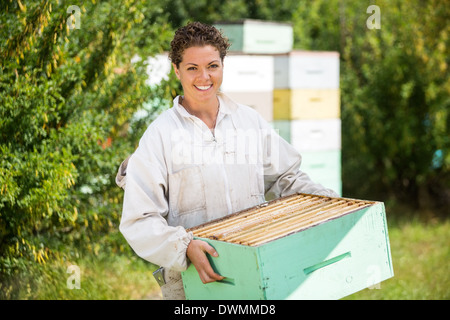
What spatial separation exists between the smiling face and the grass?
1.90 meters

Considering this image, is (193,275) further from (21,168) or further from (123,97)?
(123,97)

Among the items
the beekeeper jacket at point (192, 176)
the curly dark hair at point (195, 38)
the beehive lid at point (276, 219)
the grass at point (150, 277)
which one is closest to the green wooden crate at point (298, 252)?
the beehive lid at point (276, 219)

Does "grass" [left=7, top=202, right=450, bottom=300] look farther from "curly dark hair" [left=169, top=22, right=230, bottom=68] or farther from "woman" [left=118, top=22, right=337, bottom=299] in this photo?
"curly dark hair" [left=169, top=22, right=230, bottom=68]

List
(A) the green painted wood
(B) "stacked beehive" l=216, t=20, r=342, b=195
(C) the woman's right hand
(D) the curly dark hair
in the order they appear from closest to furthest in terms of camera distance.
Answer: (A) the green painted wood
(C) the woman's right hand
(D) the curly dark hair
(B) "stacked beehive" l=216, t=20, r=342, b=195

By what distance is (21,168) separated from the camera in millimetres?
3119

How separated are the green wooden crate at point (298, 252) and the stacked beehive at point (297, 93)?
9.77ft

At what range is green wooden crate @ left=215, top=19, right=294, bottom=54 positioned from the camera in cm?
533

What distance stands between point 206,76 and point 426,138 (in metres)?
4.71

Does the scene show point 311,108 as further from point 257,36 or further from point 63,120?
point 63,120

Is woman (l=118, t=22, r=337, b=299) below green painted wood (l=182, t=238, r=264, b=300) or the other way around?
the other way around

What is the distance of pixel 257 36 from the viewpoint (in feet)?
17.9

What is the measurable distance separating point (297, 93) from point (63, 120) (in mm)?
2358

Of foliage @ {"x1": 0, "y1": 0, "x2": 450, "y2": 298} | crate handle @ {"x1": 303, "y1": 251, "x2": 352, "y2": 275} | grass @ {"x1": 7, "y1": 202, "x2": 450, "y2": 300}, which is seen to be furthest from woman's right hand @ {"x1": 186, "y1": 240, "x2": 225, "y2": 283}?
grass @ {"x1": 7, "y1": 202, "x2": 450, "y2": 300}

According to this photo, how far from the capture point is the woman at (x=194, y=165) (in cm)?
211
